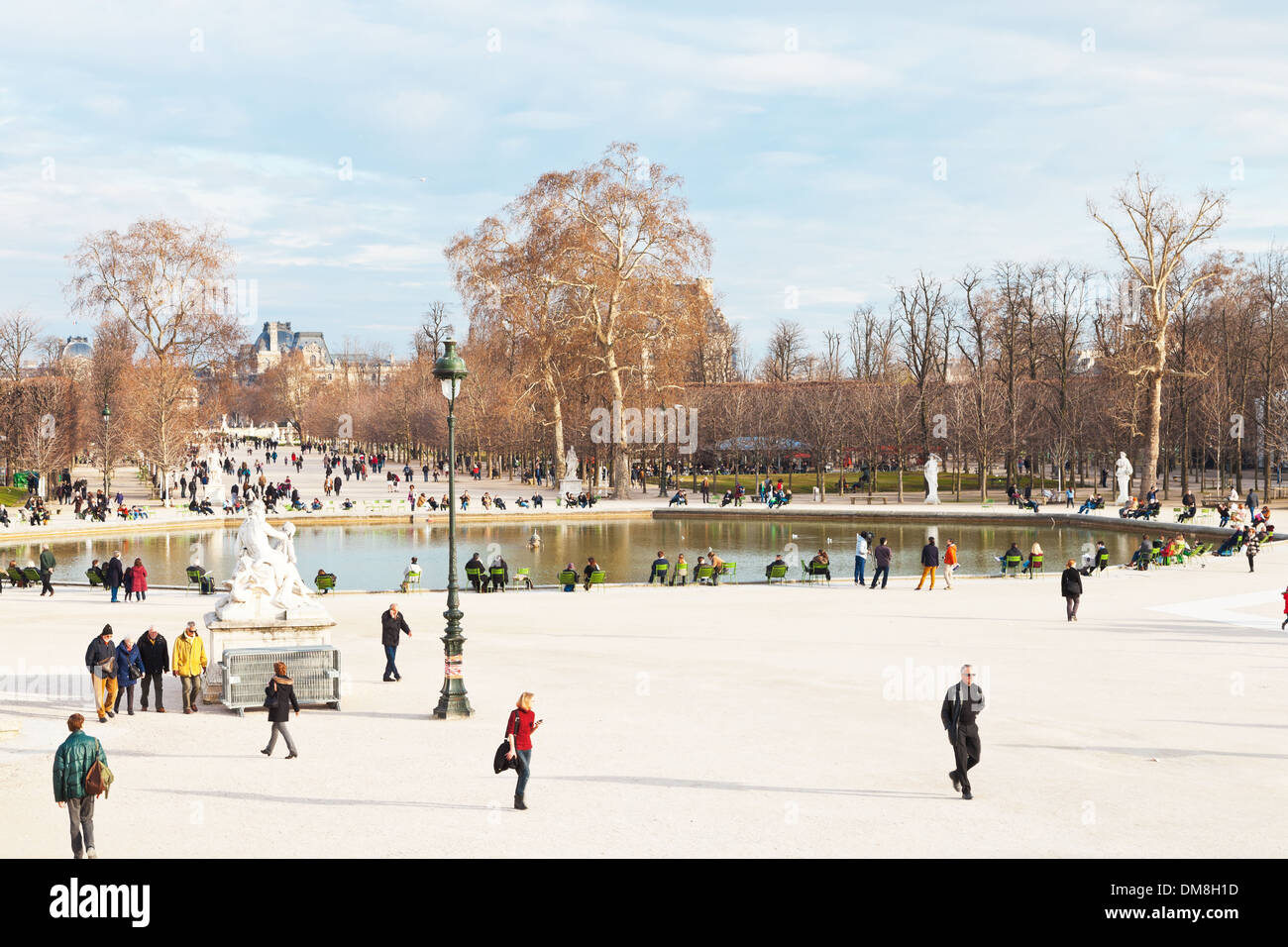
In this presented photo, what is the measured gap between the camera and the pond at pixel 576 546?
109 ft

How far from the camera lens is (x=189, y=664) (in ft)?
48.0

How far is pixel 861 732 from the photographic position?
44.2 feet

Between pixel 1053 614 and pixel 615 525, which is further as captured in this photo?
pixel 615 525

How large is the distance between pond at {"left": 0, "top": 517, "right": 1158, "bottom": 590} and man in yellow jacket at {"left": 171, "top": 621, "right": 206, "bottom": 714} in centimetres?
1487

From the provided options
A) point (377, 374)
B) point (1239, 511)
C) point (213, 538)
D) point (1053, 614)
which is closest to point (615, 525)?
point (213, 538)

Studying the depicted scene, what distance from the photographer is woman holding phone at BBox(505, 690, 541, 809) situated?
34.7 feet

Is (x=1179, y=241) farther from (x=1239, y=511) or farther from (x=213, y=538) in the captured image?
(x=213, y=538)

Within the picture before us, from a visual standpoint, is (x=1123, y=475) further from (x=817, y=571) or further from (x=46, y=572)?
A: (x=46, y=572)

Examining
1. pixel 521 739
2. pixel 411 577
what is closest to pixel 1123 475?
pixel 411 577

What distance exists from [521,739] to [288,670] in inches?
208

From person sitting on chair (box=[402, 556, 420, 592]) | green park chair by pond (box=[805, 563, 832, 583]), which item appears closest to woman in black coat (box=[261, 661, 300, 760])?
person sitting on chair (box=[402, 556, 420, 592])

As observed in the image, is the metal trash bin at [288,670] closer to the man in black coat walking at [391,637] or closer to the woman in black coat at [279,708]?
the man in black coat walking at [391,637]

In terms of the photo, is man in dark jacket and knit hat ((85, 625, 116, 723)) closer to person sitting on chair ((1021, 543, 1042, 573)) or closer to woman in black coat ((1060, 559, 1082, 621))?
woman in black coat ((1060, 559, 1082, 621))
